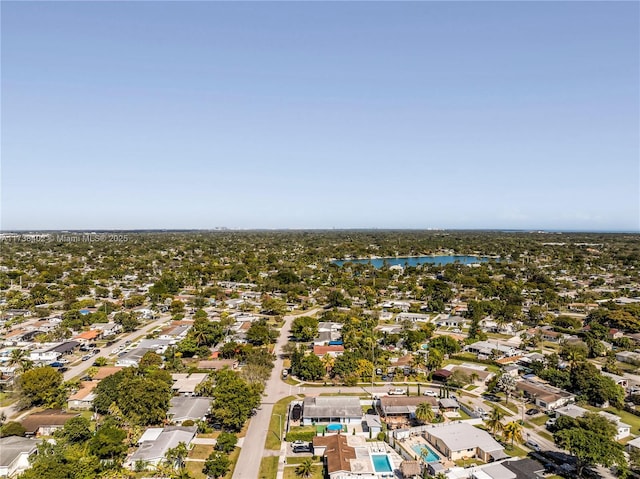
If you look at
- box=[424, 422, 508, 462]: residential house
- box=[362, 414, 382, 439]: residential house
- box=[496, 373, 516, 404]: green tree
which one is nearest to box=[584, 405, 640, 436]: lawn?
box=[496, 373, 516, 404]: green tree

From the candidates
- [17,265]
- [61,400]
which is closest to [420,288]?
[61,400]

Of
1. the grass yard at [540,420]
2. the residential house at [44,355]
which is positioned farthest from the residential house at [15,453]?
the grass yard at [540,420]

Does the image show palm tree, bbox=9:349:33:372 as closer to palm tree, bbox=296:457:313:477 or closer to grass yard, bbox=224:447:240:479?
grass yard, bbox=224:447:240:479

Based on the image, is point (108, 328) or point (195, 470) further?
point (108, 328)

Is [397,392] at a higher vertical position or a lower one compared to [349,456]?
lower

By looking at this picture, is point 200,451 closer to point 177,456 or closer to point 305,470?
point 177,456

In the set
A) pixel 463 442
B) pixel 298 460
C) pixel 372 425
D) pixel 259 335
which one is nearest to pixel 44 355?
pixel 259 335
